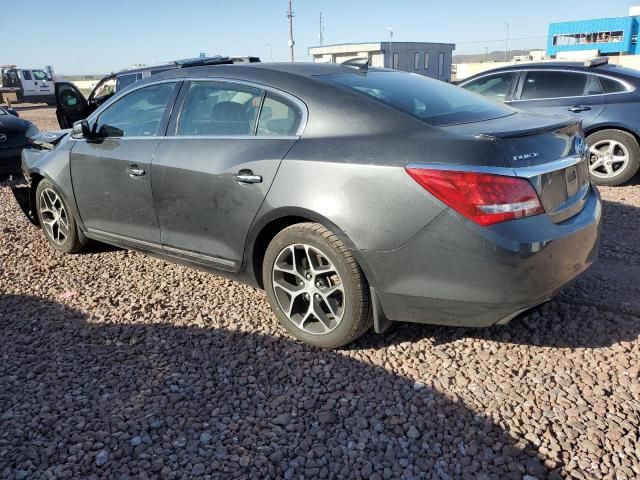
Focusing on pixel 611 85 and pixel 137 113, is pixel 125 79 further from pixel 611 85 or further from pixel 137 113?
pixel 611 85

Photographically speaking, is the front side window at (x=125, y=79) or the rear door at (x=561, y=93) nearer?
the rear door at (x=561, y=93)

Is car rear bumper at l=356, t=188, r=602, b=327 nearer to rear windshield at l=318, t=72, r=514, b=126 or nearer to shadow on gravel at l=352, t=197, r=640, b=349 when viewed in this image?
shadow on gravel at l=352, t=197, r=640, b=349

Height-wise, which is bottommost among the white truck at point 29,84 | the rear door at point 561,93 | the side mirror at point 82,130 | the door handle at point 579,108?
the white truck at point 29,84

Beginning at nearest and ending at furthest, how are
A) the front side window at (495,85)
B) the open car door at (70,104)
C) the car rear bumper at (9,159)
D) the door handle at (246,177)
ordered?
the door handle at (246,177) → the front side window at (495,85) → the open car door at (70,104) → the car rear bumper at (9,159)

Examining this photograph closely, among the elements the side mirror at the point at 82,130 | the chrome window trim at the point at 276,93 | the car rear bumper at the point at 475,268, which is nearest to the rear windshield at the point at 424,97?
the chrome window trim at the point at 276,93

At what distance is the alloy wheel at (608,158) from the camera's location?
22.5ft

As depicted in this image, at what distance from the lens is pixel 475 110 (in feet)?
10.9

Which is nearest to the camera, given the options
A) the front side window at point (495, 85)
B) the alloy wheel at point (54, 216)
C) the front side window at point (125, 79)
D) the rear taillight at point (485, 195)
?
the rear taillight at point (485, 195)

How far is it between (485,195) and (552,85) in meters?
5.68

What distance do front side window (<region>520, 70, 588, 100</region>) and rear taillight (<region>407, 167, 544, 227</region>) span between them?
544 centimetres

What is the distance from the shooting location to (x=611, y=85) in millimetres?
6988

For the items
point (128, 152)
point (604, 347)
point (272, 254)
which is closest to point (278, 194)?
point (272, 254)

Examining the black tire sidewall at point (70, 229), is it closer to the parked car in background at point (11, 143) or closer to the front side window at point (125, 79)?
the parked car in background at point (11, 143)

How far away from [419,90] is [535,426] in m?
2.13
